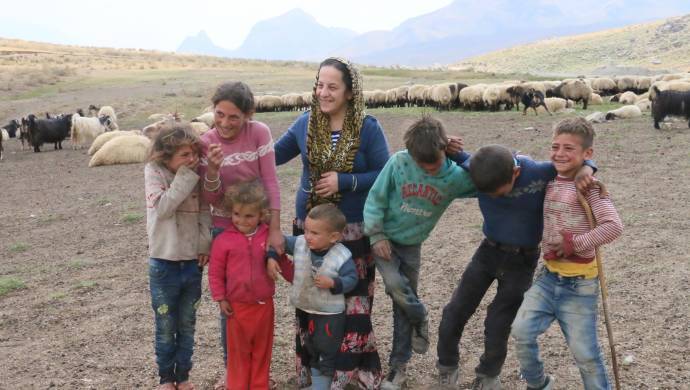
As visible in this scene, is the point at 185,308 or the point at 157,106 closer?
the point at 185,308

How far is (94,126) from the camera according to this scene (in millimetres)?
17172

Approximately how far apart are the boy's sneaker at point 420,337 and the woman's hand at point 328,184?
36.2 inches

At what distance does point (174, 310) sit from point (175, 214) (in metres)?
0.53

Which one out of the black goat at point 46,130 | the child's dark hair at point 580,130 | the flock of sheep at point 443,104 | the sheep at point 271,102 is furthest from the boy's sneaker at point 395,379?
the sheep at point 271,102

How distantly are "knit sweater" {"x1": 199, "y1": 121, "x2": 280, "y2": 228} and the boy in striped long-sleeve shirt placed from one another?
1391mm

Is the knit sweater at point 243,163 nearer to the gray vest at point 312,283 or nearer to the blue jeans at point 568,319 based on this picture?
the gray vest at point 312,283

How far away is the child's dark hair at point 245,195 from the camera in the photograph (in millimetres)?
3141

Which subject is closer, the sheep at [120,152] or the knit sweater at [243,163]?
the knit sweater at [243,163]

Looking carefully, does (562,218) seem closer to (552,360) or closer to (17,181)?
(552,360)

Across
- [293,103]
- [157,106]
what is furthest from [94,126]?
[293,103]

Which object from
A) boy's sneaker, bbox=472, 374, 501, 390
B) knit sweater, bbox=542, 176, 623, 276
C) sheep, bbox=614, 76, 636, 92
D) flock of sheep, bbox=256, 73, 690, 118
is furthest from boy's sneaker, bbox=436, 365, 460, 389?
sheep, bbox=614, 76, 636, 92

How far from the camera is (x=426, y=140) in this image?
3.06 meters

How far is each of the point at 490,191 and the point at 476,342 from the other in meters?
1.55

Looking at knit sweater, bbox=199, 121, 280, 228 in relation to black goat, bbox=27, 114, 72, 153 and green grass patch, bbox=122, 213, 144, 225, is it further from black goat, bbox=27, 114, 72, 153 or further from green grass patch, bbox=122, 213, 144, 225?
black goat, bbox=27, 114, 72, 153
